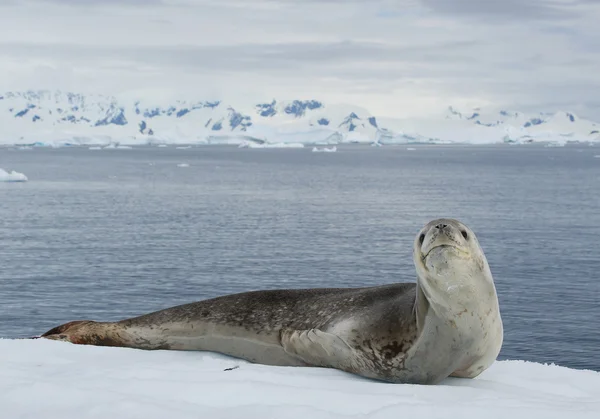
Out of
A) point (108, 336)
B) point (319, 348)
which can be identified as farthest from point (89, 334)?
point (319, 348)

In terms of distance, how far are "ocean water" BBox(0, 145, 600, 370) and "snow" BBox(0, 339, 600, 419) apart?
10919 mm

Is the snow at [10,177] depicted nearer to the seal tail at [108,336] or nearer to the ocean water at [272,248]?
the ocean water at [272,248]

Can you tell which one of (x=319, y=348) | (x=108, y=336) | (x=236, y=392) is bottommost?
(x=108, y=336)

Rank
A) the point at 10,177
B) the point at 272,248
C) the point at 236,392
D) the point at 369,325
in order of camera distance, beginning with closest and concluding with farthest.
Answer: the point at 236,392 → the point at 369,325 → the point at 272,248 → the point at 10,177

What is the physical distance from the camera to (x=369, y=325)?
7016mm

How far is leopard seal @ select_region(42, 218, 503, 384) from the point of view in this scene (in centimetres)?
613

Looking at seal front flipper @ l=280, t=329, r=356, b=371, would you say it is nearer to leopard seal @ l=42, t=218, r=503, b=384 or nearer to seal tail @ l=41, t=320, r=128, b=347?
leopard seal @ l=42, t=218, r=503, b=384

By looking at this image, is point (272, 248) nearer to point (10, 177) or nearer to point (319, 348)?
point (319, 348)

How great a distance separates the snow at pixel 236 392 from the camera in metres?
4.79

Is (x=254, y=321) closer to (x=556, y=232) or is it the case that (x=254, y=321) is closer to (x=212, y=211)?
(x=556, y=232)

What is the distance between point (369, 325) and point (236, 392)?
6.66 ft

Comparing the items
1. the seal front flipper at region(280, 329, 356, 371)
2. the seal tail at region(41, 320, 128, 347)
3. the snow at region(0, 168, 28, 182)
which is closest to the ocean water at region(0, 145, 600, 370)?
the snow at region(0, 168, 28, 182)

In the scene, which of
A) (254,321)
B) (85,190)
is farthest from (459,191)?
(254,321)

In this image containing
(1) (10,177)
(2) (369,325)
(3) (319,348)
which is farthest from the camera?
(1) (10,177)
